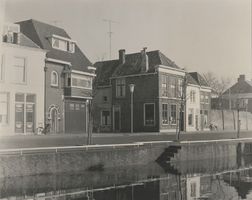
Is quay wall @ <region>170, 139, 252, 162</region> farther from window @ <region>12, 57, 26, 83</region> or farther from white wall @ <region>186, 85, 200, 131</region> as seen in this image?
white wall @ <region>186, 85, 200, 131</region>

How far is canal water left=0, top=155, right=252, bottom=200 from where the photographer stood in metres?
10.6

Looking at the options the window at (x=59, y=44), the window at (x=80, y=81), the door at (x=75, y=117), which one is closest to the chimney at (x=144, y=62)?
the window at (x=80, y=81)

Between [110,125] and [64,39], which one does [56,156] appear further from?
[110,125]

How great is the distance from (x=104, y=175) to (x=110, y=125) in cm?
2252

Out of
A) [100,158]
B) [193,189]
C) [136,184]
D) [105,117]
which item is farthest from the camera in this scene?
[105,117]

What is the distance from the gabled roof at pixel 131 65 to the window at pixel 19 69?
11309 mm

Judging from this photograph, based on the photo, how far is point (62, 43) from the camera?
91.6 ft

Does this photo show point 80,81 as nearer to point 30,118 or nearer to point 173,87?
point 30,118

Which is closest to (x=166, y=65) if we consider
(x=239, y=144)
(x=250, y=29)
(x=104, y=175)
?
(x=239, y=144)

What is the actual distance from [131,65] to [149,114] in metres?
5.81

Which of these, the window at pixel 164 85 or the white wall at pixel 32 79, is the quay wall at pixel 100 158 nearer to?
the white wall at pixel 32 79

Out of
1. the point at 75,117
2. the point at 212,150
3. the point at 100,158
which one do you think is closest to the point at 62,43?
the point at 75,117

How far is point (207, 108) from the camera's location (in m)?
43.2

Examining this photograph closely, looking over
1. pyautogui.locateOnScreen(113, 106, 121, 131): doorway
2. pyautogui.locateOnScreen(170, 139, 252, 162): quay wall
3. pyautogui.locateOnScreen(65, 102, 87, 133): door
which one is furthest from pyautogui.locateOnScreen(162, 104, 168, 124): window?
pyautogui.locateOnScreen(170, 139, 252, 162): quay wall
